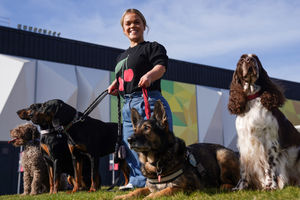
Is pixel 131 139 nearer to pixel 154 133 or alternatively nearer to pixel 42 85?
pixel 154 133

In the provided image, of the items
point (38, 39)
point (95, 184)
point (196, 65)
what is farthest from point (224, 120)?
point (95, 184)

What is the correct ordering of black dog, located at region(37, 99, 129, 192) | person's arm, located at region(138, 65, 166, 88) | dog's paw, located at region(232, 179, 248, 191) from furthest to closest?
1. black dog, located at region(37, 99, 129, 192)
2. dog's paw, located at region(232, 179, 248, 191)
3. person's arm, located at region(138, 65, 166, 88)

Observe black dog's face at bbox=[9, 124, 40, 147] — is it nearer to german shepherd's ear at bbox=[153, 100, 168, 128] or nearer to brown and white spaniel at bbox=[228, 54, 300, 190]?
german shepherd's ear at bbox=[153, 100, 168, 128]

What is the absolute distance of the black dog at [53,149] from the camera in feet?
22.6

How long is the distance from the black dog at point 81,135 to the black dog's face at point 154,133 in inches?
105

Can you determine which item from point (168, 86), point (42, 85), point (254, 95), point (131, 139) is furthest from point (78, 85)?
point (131, 139)

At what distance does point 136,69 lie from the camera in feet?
15.7

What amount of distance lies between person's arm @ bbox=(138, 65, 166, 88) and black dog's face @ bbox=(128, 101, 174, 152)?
317 millimetres

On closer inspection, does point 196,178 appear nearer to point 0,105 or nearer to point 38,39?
point 0,105

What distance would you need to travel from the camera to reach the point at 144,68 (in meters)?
4.79

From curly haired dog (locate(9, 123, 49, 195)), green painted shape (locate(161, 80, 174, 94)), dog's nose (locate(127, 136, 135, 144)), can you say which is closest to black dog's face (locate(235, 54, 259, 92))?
dog's nose (locate(127, 136, 135, 144))

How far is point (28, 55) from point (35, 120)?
13148mm

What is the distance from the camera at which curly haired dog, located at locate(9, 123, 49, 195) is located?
7.81 meters

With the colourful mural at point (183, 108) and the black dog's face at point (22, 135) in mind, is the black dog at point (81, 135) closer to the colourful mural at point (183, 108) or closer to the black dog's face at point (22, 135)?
the black dog's face at point (22, 135)
